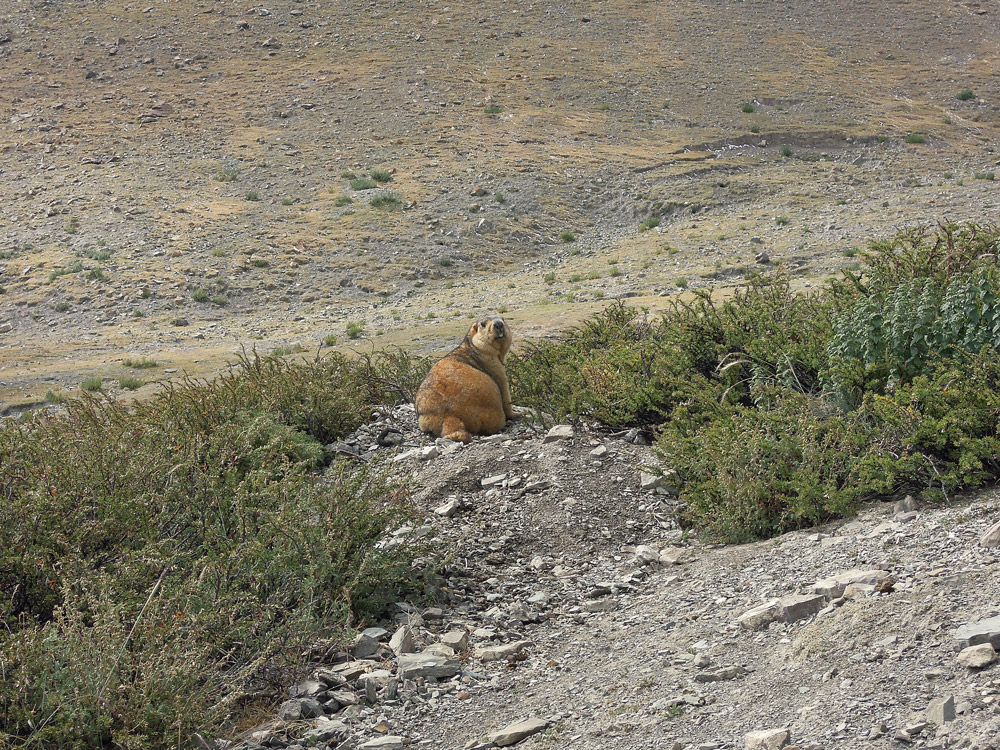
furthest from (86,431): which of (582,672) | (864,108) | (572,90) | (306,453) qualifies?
(864,108)

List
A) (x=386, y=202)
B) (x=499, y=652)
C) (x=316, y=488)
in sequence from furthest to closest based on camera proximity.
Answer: (x=386, y=202), (x=316, y=488), (x=499, y=652)

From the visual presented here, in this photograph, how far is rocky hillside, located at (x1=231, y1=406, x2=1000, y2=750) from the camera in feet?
10.1

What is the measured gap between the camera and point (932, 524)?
432cm

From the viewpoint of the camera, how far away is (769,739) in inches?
116

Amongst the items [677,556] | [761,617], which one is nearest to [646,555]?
[677,556]

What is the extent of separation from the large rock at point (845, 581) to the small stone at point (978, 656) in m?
0.73

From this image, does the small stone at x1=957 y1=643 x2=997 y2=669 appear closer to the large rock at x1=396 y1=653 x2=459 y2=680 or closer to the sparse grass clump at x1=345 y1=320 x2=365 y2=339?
the large rock at x1=396 y1=653 x2=459 y2=680

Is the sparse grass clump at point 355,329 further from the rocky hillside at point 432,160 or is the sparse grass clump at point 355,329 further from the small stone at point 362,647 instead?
the small stone at point 362,647

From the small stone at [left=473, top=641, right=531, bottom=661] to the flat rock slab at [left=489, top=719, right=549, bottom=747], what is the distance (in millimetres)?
743

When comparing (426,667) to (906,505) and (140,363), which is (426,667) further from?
(140,363)

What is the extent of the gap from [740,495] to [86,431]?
14.2 feet

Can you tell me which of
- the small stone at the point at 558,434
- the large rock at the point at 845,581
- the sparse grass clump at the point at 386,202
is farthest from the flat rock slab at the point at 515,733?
the sparse grass clump at the point at 386,202

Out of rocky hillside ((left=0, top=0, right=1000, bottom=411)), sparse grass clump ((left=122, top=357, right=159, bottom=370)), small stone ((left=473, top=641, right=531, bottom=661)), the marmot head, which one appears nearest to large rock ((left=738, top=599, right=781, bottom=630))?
small stone ((left=473, top=641, right=531, bottom=661))

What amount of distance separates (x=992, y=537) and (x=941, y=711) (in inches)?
51.3
